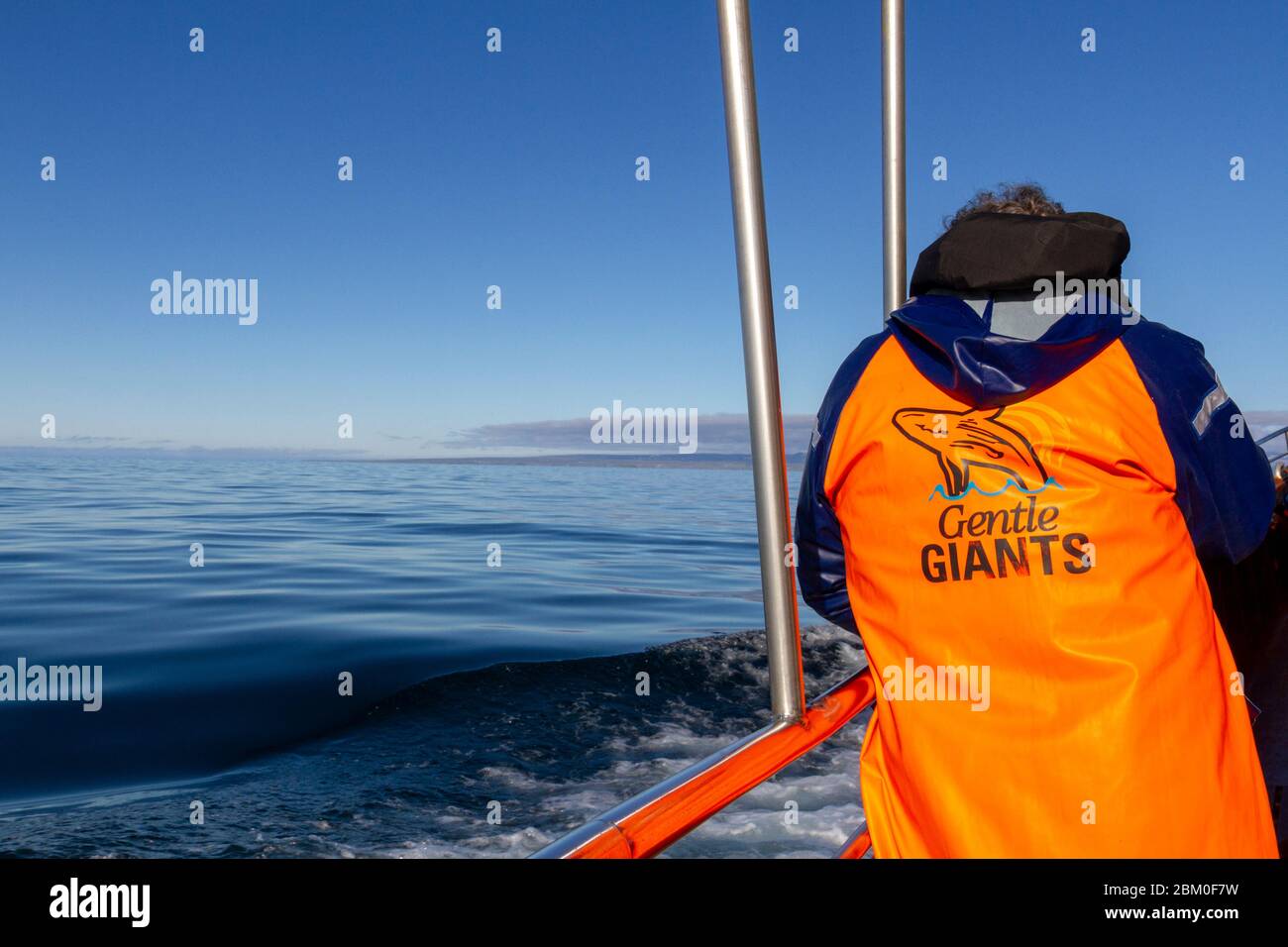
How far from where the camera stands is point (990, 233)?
4.31ft

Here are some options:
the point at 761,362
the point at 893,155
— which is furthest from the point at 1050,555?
the point at 893,155

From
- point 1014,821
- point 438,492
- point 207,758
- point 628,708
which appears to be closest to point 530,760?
point 628,708

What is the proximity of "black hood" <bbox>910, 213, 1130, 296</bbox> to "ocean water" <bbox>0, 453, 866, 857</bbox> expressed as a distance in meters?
2.80

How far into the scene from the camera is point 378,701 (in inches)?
191

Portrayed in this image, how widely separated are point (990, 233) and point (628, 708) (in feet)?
12.9

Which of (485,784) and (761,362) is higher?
(761,362)

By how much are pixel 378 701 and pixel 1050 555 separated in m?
4.29

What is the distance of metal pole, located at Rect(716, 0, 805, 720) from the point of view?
1.45 m
